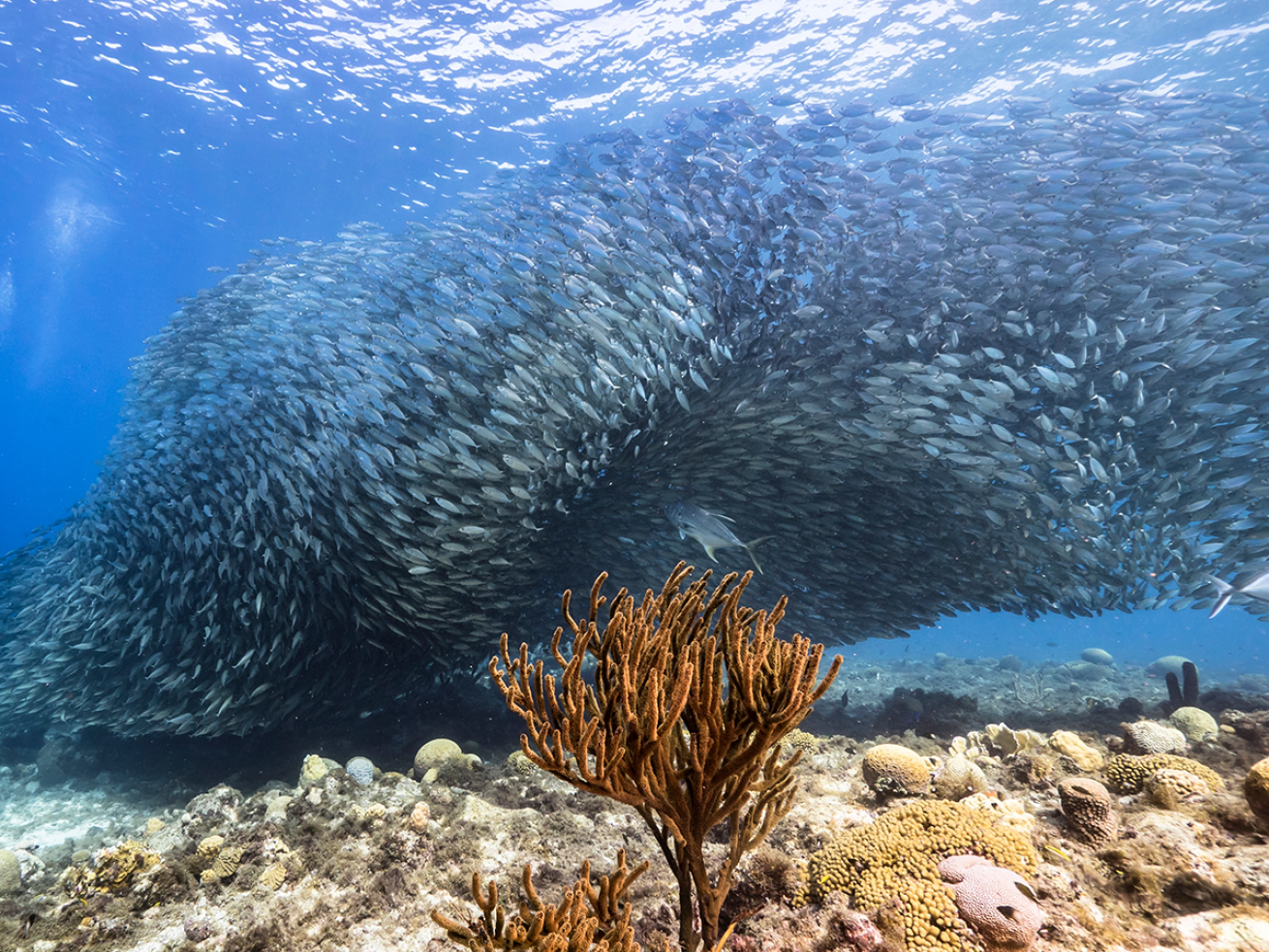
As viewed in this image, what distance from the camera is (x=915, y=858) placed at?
2.58 m

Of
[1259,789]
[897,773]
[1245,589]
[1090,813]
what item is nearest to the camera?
[1259,789]

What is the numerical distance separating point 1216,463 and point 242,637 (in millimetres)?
13144

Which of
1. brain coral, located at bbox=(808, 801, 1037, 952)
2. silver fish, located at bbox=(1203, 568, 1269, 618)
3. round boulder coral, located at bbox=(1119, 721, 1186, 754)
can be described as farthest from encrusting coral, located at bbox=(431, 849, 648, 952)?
silver fish, located at bbox=(1203, 568, 1269, 618)

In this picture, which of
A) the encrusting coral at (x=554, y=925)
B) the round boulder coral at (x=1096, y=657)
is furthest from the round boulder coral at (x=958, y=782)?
the round boulder coral at (x=1096, y=657)

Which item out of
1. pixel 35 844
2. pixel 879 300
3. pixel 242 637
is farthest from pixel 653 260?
pixel 35 844

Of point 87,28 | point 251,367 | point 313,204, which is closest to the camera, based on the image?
point 251,367

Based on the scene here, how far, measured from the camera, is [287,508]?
7219 millimetres

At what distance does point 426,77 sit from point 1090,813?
1086 inches

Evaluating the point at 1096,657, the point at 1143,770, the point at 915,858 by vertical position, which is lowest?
the point at 1096,657

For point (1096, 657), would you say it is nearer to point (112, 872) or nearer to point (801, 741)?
point (801, 741)

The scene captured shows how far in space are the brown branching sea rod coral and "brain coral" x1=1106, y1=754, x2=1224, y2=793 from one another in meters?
3.29

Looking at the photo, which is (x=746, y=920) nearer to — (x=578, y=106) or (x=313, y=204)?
(x=578, y=106)

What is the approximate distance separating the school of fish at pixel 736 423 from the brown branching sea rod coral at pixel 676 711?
14.3 feet

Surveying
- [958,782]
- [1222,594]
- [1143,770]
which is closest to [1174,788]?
[1143,770]
